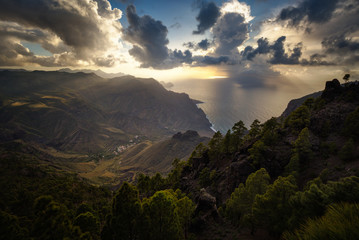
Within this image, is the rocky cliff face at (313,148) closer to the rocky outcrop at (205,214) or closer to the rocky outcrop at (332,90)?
the rocky outcrop at (332,90)

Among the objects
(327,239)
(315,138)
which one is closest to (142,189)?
(315,138)

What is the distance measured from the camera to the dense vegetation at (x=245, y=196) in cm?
1630

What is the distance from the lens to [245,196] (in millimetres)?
37656

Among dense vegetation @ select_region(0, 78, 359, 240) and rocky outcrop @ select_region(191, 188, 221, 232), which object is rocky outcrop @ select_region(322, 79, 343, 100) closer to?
dense vegetation @ select_region(0, 78, 359, 240)

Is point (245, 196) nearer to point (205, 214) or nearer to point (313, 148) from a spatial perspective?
point (205, 214)

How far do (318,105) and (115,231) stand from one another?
82.6 meters

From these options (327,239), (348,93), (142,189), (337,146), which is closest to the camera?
(327,239)

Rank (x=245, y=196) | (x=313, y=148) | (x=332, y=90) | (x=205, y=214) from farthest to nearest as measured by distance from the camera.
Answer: (x=332, y=90)
(x=313, y=148)
(x=205, y=214)
(x=245, y=196)

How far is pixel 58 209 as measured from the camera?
16.6 metres

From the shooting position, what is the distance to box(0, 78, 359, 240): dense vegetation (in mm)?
16297

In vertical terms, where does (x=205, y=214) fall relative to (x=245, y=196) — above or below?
below

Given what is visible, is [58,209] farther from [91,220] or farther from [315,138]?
[315,138]

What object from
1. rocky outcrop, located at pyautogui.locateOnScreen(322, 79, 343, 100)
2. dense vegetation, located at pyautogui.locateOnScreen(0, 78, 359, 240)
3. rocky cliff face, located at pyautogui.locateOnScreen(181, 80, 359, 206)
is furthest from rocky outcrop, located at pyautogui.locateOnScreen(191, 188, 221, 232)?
rocky outcrop, located at pyautogui.locateOnScreen(322, 79, 343, 100)

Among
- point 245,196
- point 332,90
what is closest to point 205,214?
point 245,196
